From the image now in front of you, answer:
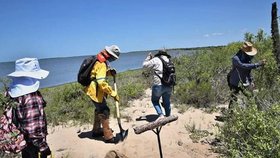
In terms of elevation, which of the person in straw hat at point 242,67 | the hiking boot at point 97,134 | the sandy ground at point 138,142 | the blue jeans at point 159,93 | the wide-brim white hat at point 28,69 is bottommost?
the sandy ground at point 138,142

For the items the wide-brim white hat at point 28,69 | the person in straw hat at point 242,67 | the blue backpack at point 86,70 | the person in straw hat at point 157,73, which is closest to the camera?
the wide-brim white hat at point 28,69

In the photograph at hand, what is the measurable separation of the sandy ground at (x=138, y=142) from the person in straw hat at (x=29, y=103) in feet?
7.17

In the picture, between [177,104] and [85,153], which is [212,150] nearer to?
[85,153]

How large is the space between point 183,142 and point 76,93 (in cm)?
472

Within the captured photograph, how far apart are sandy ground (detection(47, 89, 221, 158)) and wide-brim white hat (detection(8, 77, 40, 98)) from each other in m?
2.43

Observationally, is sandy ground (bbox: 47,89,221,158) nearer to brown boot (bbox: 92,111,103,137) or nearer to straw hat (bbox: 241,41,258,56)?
brown boot (bbox: 92,111,103,137)

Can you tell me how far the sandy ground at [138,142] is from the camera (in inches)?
270

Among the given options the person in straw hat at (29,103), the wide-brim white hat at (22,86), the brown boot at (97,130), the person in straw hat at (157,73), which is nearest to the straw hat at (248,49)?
the person in straw hat at (157,73)

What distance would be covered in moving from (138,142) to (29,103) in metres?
3.69

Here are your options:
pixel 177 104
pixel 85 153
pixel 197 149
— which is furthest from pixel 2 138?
pixel 177 104

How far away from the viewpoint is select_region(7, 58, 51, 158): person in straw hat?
411 cm

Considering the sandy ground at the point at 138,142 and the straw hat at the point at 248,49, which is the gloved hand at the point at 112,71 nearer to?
the sandy ground at the point at 138,142

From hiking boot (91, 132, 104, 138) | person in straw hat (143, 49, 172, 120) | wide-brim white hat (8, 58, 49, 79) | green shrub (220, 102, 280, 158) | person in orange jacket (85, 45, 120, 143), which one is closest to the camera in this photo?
green shrub (220, 102, 280, 158)

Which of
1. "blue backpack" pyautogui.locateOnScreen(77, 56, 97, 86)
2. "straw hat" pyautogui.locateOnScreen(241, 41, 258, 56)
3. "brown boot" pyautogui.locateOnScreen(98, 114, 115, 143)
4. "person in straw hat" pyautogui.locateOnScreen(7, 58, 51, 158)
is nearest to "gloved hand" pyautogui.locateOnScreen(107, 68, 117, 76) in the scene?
"blue backpack" pyautogui.locateOnScreen(77, 56, 97, 86)
